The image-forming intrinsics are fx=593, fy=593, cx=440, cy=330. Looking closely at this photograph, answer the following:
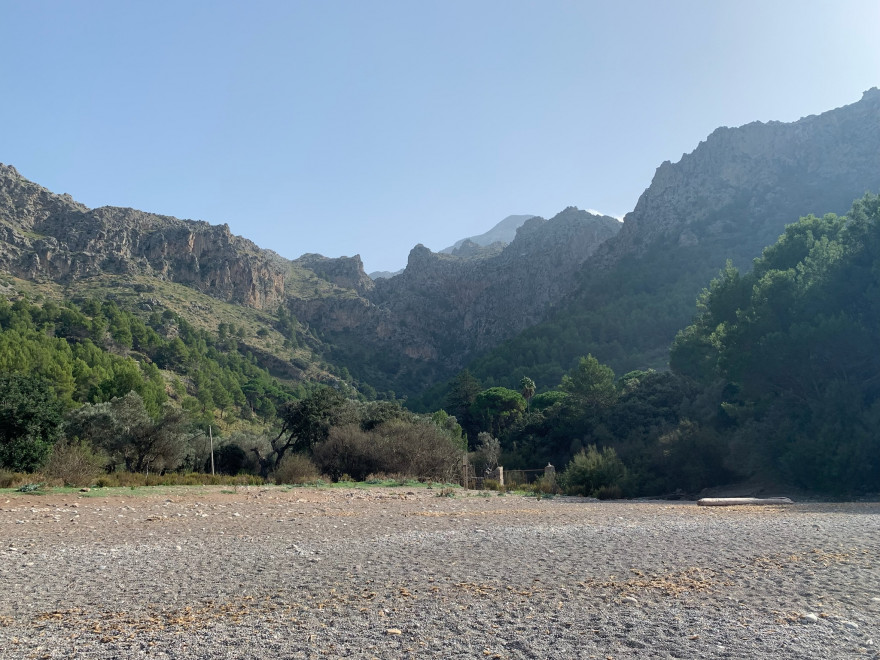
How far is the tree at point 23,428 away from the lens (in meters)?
20.1

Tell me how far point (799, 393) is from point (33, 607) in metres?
23.5

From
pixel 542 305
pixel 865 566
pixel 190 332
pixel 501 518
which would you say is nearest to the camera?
pixel 865 566

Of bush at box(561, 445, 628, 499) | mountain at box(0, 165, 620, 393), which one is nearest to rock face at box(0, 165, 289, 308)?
mountain at box(0, 165, 620, 393)

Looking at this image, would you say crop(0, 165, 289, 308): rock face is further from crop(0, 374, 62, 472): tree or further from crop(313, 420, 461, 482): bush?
crop(313, 420, 461, 482): bush

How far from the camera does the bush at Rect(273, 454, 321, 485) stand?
23.7 m

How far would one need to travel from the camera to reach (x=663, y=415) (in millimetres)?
35688

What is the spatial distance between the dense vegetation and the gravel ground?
11666 mm

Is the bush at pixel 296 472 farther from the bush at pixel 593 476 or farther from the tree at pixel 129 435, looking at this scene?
the bush at pixel 593 476

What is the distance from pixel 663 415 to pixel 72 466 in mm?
30272

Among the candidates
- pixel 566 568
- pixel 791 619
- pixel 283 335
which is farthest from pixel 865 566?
pixel 283 335

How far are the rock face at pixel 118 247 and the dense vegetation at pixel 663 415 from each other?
38.0 metres

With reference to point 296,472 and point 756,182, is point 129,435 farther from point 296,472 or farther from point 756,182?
point 756,182

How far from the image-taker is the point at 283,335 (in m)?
107

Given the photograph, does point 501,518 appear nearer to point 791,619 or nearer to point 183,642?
point 791,619
